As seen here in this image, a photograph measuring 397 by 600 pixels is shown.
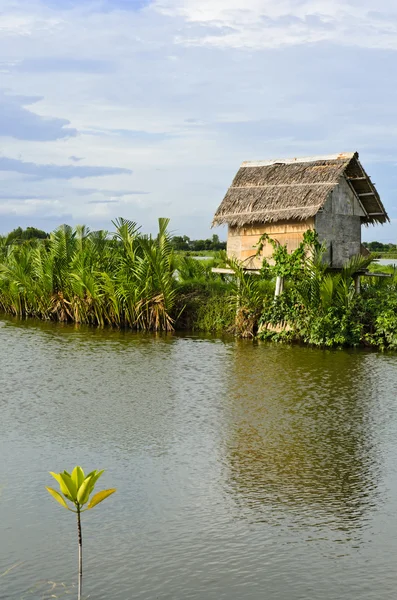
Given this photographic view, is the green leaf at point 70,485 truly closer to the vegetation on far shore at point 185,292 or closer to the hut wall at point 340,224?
the vegetation on far shore at point 185,292

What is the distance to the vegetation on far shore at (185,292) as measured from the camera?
20109 mm

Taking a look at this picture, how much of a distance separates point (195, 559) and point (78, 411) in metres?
5.98

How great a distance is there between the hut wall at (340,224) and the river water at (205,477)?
14.4 ft

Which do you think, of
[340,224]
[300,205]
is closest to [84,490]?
[300,205]

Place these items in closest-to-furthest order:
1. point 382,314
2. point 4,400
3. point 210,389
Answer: point 4,400 < point 210,389 < point 382,314

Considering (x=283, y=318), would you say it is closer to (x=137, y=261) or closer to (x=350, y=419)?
(x=137, y=261)

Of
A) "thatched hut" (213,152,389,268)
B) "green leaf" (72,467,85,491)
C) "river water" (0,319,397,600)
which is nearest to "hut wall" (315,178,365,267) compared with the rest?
"thatched hut" (213,152,389,268)

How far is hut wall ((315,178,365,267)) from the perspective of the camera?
68.9 ft

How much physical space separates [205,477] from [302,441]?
2.27m

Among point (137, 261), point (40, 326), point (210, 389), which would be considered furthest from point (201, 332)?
point (210, 389)

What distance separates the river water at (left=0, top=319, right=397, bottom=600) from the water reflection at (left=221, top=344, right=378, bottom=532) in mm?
31

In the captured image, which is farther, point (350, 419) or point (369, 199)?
point (369, 199)

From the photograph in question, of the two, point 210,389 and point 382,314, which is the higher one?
point 382,314

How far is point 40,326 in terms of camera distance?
24281 mm
